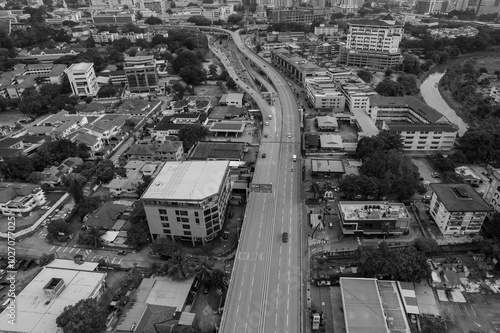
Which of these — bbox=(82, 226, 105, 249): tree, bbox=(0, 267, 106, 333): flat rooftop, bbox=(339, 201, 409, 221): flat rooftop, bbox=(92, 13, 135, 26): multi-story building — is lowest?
bbox=(82, 226, 105, 249): tree

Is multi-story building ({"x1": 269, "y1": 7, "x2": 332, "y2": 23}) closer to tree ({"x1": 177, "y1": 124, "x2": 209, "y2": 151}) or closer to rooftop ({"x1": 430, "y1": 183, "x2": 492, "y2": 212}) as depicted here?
tree ({"x1": 177, "y1": 124, "x2": 209, "y2": 151})

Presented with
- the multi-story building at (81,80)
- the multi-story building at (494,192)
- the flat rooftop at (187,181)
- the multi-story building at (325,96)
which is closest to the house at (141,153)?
the flat rooftop at (187,181)

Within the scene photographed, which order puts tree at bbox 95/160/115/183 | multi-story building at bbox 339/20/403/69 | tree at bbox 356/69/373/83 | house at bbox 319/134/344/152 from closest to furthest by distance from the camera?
tree at bbox 95/160/115/183 < house at bbox 319/134/344/152 < tree at bbox 356/69/373/83 < multi-story building at bbox 339/20/403/69

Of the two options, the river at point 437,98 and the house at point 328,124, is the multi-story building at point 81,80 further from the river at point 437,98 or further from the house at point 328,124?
the river at point 437,98

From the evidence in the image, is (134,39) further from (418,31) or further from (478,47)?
(478,47)

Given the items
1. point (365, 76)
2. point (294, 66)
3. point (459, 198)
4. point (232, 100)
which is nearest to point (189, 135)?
point (232, 100)

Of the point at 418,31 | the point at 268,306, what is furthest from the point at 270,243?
the point at 418,31

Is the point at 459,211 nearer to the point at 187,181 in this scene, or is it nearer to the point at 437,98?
the point at 187,181

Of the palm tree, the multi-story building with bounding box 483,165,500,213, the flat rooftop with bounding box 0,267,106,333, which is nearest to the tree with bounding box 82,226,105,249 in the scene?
the flat rooftop with bounding box 0,267,106,333
